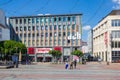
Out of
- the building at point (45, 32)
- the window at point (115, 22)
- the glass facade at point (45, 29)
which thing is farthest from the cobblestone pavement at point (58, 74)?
the glass facade at point (45, 29)

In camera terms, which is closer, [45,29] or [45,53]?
[45,29]

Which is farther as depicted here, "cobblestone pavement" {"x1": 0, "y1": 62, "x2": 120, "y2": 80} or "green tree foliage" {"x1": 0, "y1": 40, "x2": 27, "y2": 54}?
"green tree foliage" {"x1": 0, "y1": 40, "x2": 27, "y2": 54}

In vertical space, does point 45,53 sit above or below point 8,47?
below

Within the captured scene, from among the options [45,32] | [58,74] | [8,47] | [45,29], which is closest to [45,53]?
[45,32]

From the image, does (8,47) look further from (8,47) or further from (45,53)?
(45,53)

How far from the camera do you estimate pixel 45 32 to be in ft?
392

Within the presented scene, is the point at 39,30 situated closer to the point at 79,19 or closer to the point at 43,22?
the point at 43,22

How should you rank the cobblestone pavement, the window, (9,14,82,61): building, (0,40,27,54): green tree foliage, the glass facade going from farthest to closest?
the glass facade, (9,14,82,61): building, the window, (0,40,27,54): green tree foliage, the cobblestone pavement

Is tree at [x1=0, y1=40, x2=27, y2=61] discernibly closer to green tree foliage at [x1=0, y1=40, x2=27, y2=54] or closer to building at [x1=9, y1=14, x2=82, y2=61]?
green tree foliage at [x1=0, y1=40, x2=27, y2=54]

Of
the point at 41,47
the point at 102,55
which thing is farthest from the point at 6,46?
the point at 102,55

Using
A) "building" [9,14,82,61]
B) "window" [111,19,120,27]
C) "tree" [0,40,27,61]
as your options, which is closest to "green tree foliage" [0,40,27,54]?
"tree" [0,40,27,61]

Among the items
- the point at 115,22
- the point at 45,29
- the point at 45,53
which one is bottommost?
the point at 45,53

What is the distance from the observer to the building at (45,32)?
116750mm

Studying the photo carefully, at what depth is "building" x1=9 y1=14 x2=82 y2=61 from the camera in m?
117
